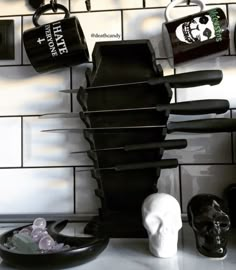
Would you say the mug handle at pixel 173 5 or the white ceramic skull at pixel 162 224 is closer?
the white ceramic skull at pixel 162 224

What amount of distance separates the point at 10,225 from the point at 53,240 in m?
0.21

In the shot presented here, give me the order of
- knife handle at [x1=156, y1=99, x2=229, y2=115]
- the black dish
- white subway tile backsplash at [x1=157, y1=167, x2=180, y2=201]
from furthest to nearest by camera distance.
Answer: white subway tile backsplash at [x1=157, y1=167, x2=180, y2=201]
knife handle at [x1=156, y1=99, x2=229, y2=115]
the black dish

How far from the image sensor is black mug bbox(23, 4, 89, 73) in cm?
66

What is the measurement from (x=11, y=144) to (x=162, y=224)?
40 centimetres

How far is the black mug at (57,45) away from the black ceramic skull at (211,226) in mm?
374

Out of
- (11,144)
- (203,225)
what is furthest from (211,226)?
(11,144)

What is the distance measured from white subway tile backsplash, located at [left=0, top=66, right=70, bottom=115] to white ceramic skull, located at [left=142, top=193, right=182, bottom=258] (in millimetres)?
321

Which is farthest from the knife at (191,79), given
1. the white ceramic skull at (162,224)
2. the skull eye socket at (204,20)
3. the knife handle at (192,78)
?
the white ceramic skull at (162,224)

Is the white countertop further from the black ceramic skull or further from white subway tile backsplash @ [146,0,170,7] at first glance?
white subway tile backsplash @ [146,0,170,7]

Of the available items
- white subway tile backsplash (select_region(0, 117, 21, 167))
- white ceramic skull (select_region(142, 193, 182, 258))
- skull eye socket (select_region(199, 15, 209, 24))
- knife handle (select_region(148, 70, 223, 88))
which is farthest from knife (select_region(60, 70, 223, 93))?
white subway tile backsplash (select_region(0, 117, 21, 167))

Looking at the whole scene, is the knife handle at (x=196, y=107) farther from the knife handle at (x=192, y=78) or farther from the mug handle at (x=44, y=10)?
the mug handle at (x=44, y=10)

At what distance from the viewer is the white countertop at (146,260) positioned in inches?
19.1

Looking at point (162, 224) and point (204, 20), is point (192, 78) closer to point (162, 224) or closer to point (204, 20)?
point (204, 20)

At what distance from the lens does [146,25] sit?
0.73 meters
